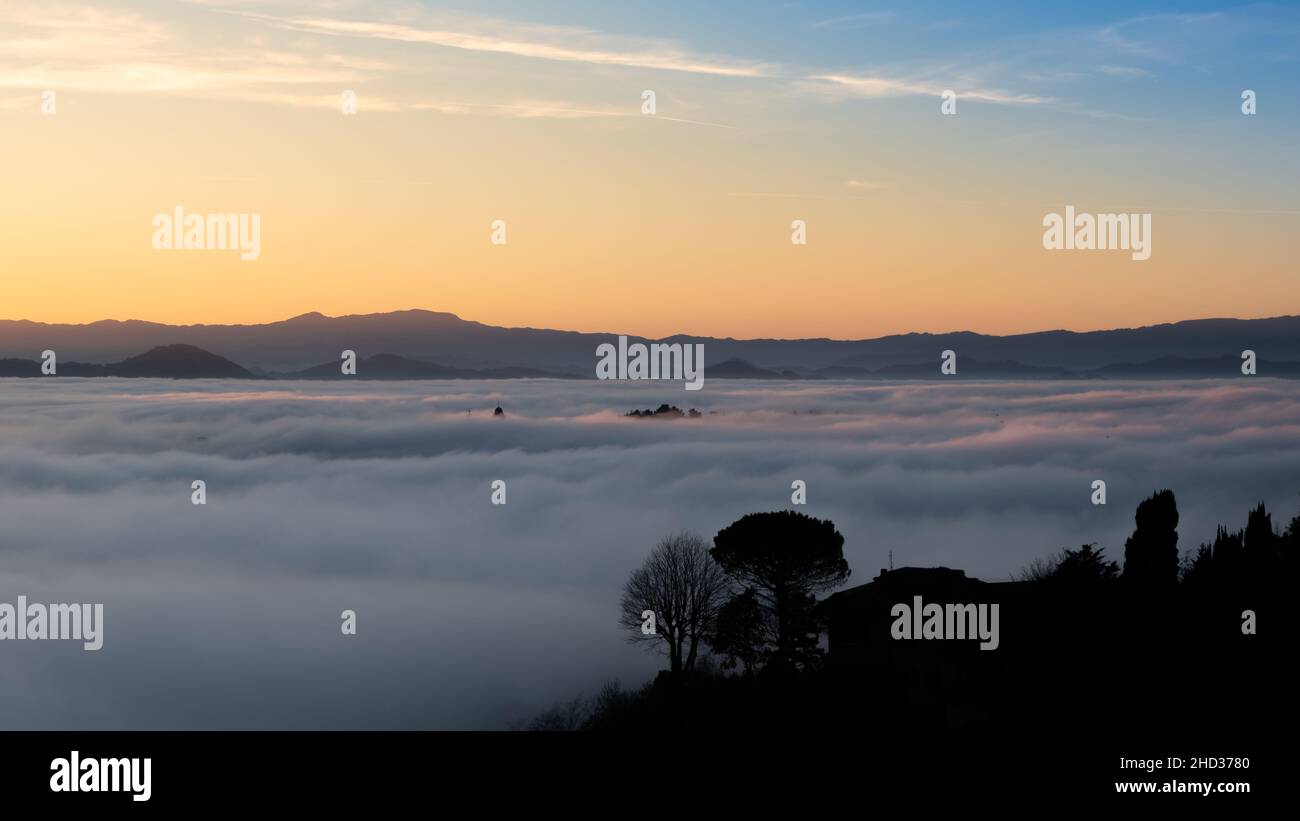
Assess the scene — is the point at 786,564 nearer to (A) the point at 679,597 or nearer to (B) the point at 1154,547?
(A) the point at 679,597

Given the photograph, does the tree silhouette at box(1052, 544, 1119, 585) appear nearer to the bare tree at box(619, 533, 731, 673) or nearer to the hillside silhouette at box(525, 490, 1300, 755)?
the hillside silhouette at box(525, 490, 1300, 755)

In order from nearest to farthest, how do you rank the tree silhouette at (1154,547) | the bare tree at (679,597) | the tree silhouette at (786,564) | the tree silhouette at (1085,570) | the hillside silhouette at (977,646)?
the hillside silhouette at (977,646) → the tree silhouette at (786,564) → the bare tree at (679,597) → the tree silhouette at (1085,570) → the tree silhouette at (1154,547)

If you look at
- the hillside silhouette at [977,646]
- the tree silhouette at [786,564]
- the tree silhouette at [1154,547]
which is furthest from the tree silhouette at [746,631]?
the tree silhouette at [1154,547]

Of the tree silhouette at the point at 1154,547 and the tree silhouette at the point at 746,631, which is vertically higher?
the tree silhouette at the point at 1154,547

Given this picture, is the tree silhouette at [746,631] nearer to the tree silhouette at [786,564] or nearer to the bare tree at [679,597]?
the tree silhouette at [786,564]

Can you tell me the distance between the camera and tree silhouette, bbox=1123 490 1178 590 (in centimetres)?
6675

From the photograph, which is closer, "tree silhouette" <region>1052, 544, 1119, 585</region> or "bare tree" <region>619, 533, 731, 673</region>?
"bare tree" <region>619, 533, 731, 673</region>

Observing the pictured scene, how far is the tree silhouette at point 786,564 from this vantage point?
56.0m

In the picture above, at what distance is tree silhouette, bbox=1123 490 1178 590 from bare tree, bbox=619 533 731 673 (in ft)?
85.1

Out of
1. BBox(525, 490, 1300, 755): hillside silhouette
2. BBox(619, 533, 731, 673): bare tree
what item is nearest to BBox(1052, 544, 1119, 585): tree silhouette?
BBox(525, 490, 1300, 755): hillside silhouette

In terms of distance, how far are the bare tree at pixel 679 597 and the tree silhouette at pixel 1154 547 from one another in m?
26.0

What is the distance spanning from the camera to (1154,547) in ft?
220

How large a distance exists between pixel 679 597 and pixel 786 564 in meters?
9.12
